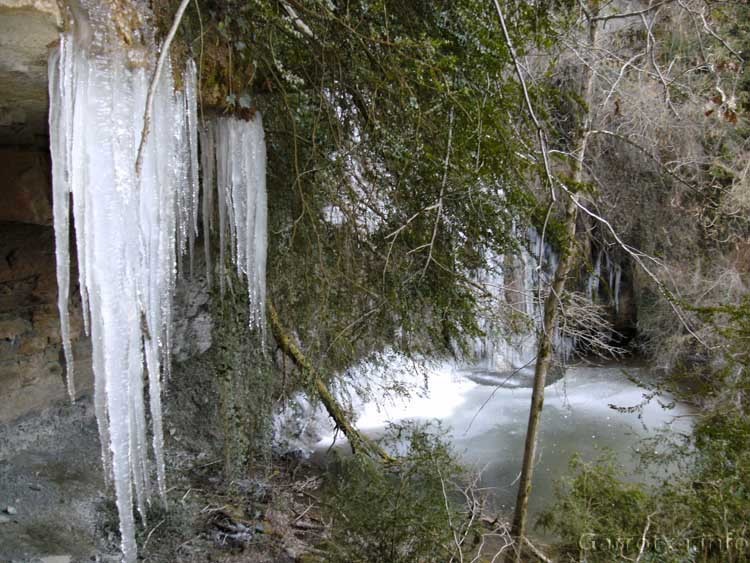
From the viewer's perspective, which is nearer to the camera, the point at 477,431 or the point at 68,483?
the point at 68,483

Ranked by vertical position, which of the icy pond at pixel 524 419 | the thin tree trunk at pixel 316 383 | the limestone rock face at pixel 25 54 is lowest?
the icy pond at pixel 524 419

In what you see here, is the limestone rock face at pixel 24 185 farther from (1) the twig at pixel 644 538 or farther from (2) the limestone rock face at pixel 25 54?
(1) the twig at pixel 644 538

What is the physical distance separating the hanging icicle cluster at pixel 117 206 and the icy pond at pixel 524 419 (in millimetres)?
3329

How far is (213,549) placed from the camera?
12.9ft

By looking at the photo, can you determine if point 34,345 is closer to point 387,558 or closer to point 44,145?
point 44,145

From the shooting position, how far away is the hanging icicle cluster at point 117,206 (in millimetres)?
1979

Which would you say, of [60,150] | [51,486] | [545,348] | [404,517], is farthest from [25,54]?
[545,348]

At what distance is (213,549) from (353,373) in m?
1.59

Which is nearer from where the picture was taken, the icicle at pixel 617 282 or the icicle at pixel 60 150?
the icicle at pixel 60 150

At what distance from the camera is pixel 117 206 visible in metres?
2.08

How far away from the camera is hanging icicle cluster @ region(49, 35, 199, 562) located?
198cm

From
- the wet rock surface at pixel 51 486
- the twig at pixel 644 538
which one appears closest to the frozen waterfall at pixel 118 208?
the wet rock surface at pixel 51 486

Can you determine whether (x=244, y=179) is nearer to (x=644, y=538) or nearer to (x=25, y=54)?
(x=25, y=54)

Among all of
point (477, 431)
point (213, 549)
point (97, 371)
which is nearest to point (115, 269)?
point (97, 371)
